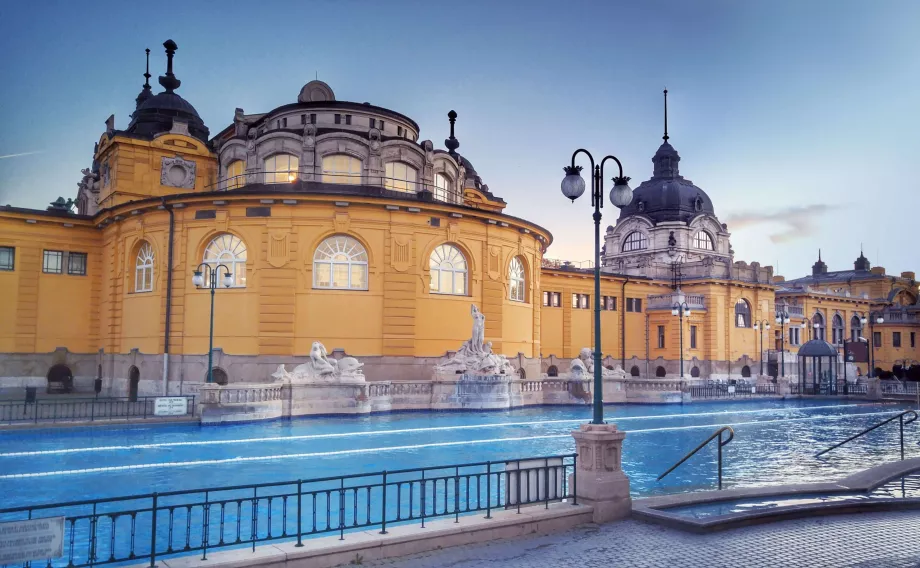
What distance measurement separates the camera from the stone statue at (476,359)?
106 ft

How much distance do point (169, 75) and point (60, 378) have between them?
19851 mm

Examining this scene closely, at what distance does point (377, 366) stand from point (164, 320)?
10.3 metres

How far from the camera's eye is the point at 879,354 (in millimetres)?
76438

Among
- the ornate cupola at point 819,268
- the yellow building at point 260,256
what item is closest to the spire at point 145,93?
the yellow building at point 260,256

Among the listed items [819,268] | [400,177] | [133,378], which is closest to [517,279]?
[400,177]

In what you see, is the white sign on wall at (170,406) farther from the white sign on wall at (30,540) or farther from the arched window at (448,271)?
the white sign on wall at (30,540)

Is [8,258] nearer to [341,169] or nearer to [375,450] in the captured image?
[341,169]

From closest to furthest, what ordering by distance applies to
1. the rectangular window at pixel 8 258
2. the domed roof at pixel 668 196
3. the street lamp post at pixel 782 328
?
the rectangular window at pixel 8 258
the street lamp post at pixel 782 328
the domed roof at pixel 668 196

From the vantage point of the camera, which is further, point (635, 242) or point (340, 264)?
point (635, 242)

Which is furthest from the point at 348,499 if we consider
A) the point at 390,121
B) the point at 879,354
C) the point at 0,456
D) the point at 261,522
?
the point at 879,354

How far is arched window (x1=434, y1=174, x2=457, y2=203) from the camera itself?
41.0 m

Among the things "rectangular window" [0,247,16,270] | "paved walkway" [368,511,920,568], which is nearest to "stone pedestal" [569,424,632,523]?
"paved walkway" [368,511,920,568]

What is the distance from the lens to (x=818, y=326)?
70.4 m

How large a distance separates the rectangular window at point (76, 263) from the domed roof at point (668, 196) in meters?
53.1
